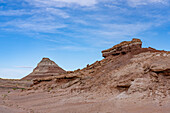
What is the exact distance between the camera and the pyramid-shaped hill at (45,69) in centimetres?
6962

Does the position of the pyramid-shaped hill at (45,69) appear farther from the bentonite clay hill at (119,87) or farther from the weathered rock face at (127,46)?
the weathered rock face at (127,46)

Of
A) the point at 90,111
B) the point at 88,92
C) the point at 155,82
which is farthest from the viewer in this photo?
the point at 88,92

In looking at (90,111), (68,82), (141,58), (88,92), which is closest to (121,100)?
(90,111)

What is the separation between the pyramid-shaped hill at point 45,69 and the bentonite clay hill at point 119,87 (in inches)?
1806

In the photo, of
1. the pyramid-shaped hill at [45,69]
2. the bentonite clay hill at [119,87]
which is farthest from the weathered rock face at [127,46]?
the pyramid-shaped hill at [45,69]

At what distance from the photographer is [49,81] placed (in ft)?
89.3

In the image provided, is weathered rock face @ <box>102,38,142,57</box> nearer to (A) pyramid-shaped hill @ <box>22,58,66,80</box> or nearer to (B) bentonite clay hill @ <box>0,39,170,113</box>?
(B) bentonite clay hill @ <box>0,39,170,113</box>

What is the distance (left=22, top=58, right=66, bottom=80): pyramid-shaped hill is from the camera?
6962cm

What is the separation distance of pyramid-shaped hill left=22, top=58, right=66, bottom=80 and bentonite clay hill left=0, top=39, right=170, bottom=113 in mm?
45871

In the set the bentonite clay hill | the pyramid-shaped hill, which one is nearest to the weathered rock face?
the bentonite clay hill

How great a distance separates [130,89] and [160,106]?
9.30ft

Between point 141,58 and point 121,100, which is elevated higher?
point 141,58

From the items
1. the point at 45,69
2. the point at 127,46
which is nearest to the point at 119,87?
the point at 127,46

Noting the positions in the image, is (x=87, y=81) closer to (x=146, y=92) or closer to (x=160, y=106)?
(x=146, y=92)
